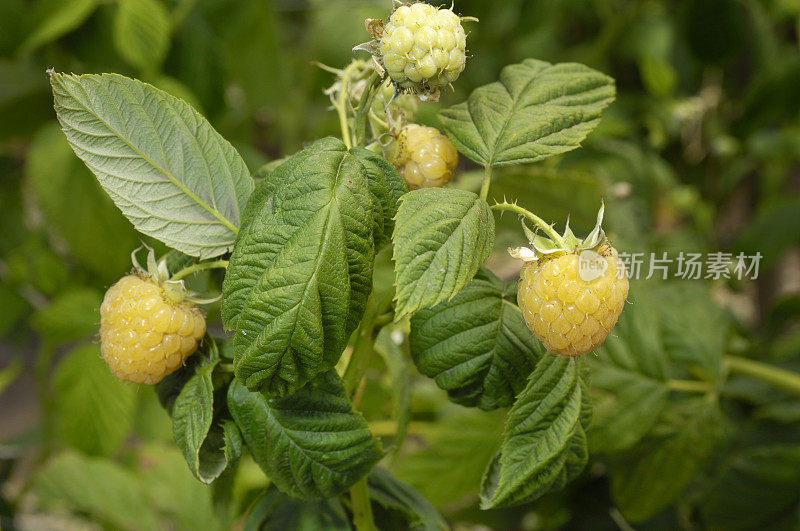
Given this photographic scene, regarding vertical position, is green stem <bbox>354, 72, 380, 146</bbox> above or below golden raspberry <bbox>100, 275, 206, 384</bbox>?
above

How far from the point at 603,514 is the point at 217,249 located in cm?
49

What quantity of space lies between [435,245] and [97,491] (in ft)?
2.12

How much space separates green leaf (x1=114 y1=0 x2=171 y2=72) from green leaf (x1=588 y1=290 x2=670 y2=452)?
56cm

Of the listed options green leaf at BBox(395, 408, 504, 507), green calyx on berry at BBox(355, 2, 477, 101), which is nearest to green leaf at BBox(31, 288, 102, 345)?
green leaf at BBox(395, 408, 504, 507)

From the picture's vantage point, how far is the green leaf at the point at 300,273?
262mm

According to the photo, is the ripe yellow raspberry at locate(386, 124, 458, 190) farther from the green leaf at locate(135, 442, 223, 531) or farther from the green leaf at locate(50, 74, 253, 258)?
the green leaf at locate(135, 442, 223, 531)

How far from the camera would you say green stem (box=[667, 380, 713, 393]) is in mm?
556

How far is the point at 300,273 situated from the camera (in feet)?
0.86

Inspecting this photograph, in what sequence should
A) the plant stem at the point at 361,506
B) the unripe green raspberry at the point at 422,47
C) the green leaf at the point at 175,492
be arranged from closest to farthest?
the unripe green raspberry at the point at 422,47, the plant stem at the point at 361,506, the green leaf at the point at 175,492

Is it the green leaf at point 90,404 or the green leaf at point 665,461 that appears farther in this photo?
the green leaf at point 90,404

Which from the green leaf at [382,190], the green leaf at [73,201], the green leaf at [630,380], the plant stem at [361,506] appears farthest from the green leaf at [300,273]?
the green leaf at [73,201]

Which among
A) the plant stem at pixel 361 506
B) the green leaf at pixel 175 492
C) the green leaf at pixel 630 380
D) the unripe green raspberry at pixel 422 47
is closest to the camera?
the unripe green raspberry at pixel 422 47

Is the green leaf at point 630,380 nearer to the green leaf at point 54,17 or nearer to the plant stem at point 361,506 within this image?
the plant stem at point 361,506

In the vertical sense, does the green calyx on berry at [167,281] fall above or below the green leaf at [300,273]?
below
